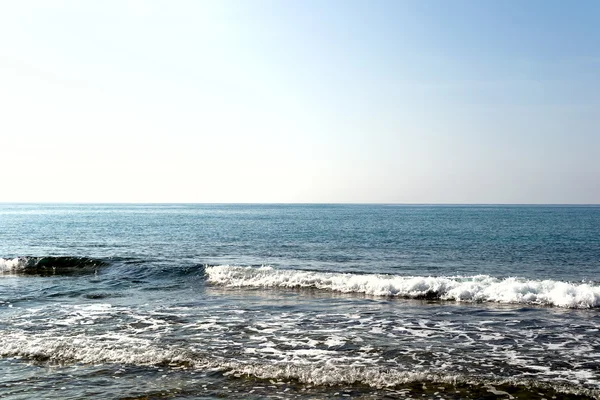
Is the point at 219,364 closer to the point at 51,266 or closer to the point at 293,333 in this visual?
the point at 293,333

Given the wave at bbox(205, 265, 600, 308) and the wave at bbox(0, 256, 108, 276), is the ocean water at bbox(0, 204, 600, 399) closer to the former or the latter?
the wave at bbox(205, 265, 600, 308)

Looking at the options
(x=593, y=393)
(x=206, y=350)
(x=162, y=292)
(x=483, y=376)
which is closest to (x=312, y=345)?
(x=206, y=350)

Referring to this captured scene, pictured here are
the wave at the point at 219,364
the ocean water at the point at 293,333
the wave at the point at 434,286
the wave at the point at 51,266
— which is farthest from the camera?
the wave at the point at 51,266

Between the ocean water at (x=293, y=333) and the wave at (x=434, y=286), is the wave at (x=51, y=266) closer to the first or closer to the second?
the ocean water at (x=293, y=333)

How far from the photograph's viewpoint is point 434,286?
81.5 ft

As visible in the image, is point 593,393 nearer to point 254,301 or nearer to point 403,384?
point 403,384

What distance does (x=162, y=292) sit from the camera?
2577 centimetres

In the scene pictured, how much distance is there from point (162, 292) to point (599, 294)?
21.8m

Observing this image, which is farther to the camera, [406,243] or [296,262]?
[406,243]

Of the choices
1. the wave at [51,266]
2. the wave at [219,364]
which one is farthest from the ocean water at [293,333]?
the wave at [51,266]

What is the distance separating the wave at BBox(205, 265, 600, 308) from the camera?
22375mm

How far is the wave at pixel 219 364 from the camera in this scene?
11.4m

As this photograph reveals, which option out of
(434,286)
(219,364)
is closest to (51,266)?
(434,286)

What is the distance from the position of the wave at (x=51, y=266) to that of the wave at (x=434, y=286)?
1141 centimetres
